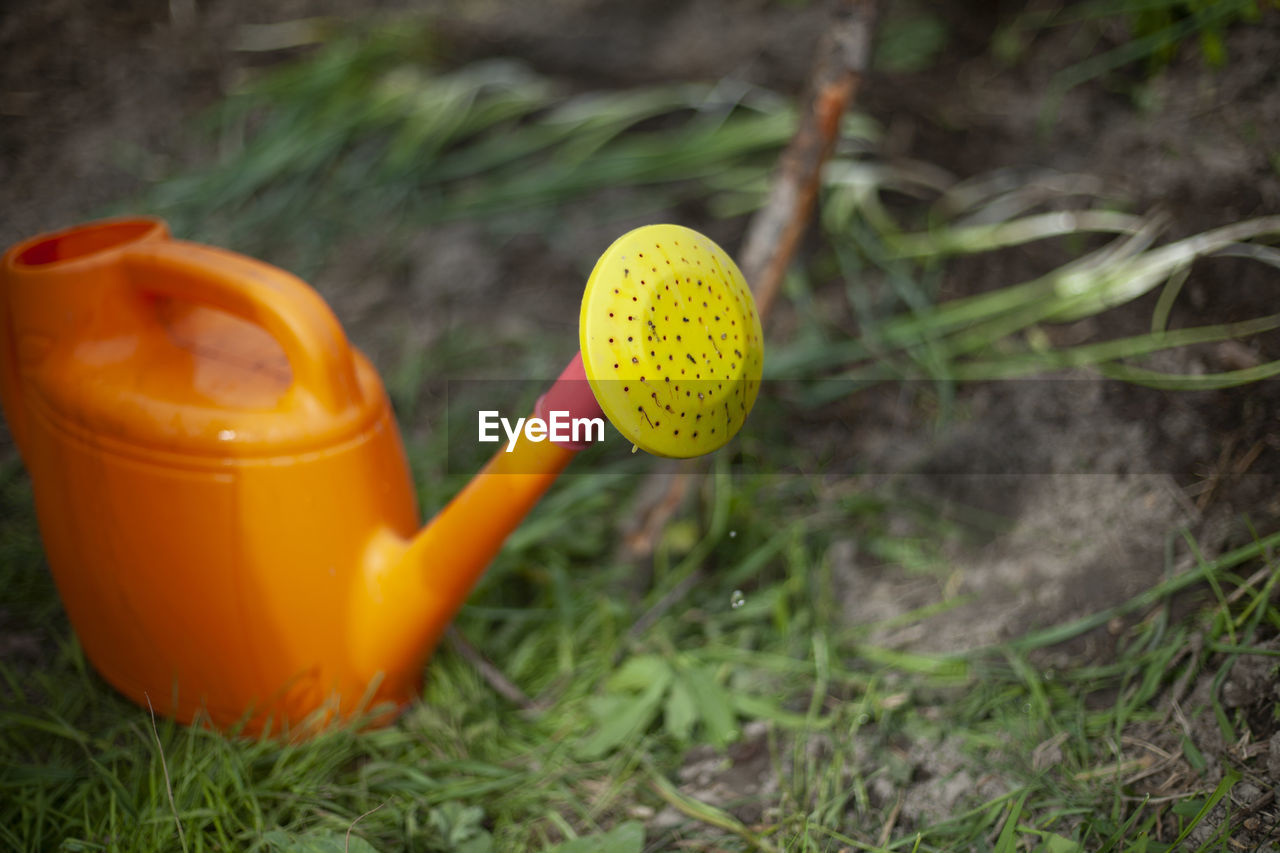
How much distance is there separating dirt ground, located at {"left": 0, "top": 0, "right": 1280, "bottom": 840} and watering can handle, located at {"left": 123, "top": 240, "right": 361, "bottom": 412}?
65cm

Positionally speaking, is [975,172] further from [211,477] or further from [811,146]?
[211,477]

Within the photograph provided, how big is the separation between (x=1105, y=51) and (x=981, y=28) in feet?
1.45

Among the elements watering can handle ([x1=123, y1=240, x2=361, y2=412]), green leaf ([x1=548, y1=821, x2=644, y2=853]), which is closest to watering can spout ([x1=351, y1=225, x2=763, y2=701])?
watering can handle ([x1=123, y1=240, x2=361, y2=412])

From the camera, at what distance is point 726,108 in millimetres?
2045

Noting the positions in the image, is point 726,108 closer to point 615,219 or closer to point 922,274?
point 615,219

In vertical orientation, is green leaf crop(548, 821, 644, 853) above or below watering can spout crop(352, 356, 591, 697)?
below

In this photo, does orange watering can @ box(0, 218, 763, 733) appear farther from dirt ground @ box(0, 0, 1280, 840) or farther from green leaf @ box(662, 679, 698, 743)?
dirt ground @ box(0, 0, 1280, 840)

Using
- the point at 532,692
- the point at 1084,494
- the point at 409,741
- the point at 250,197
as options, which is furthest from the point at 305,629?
the point at 250,197

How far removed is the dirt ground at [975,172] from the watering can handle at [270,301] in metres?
0.65

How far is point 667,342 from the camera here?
0.75 metres

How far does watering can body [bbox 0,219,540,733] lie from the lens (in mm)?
896

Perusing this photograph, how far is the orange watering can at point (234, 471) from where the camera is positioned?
0.89 meters

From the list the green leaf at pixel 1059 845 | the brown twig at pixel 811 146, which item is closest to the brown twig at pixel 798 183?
the brown twig at pixel 811 146

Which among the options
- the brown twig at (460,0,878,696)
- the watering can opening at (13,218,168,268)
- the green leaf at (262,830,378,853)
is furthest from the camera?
the brown twig at (460,0,878,696)
